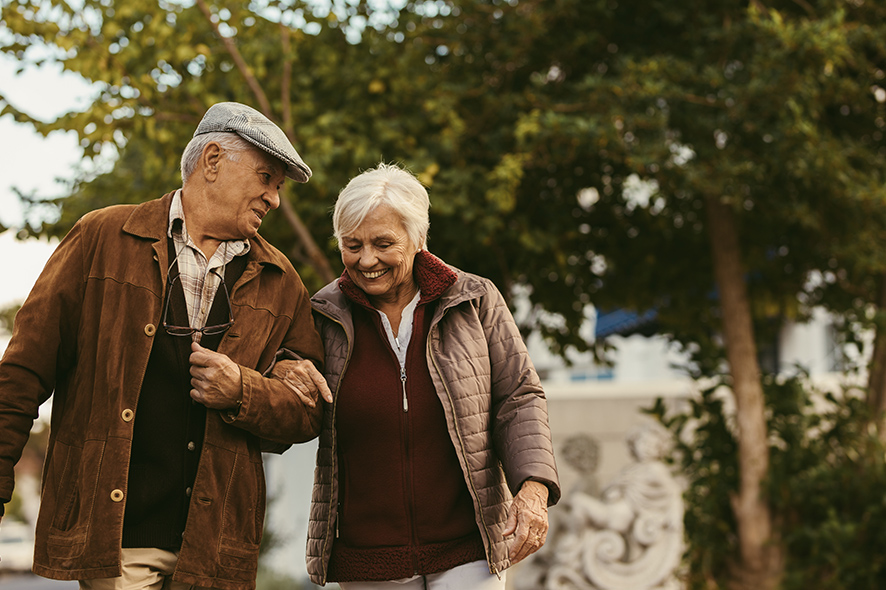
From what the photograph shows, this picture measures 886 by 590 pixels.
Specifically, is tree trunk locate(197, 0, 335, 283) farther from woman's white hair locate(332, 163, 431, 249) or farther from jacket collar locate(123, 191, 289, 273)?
jacket collar locate(123, 191, 289, 273)

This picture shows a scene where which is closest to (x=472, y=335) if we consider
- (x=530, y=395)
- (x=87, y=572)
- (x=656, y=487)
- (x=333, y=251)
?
(x=530, y=395)

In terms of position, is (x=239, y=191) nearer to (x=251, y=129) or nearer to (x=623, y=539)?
(x=251, y=129)

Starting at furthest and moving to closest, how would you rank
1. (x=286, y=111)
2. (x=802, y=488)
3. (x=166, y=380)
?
(x=802, y=488) < (x=286, y=111) < (x=166, y=380)

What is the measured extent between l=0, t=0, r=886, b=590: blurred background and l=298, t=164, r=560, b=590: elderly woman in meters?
2.65

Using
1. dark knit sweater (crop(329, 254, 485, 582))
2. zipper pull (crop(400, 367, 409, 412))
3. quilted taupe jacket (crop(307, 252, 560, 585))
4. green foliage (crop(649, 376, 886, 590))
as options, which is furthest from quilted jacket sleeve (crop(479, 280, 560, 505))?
green foliage (crop(649, 376, 886, 590))

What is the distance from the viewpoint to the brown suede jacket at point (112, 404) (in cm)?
198

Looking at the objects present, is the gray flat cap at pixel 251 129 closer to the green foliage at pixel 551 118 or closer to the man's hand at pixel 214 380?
the man's hand at pixel 214 380

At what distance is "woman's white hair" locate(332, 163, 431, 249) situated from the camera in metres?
2.48

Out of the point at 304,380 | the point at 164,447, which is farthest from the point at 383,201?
the point at 164,447

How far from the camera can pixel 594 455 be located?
21.6ft

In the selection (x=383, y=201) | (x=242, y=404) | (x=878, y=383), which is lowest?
(x=242, y=404)

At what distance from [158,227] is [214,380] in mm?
434

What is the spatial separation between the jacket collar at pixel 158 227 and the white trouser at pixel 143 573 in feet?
2.35

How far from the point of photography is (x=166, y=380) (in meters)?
2.14
